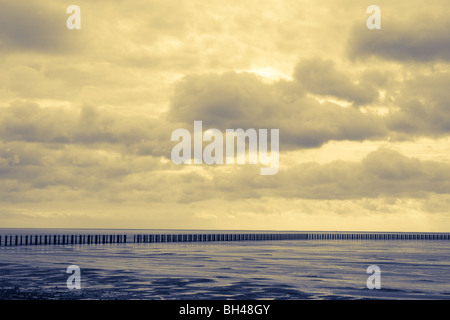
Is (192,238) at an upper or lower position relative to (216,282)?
lower

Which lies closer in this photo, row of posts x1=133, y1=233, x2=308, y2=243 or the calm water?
the calm water

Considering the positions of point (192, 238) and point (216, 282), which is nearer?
point (216, 282)

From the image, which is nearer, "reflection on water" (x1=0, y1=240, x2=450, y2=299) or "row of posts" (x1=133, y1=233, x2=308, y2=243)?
"reflection on water" (x1=0, y1=240, x2=450, y2=299)

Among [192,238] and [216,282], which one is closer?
[216,282]

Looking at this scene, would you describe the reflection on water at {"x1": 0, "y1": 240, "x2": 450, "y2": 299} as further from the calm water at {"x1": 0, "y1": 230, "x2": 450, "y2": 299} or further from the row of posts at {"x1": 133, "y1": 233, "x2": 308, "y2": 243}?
the row of posts at {"x1": 133, "y1": 233, "x2": 308, "y2": 243}

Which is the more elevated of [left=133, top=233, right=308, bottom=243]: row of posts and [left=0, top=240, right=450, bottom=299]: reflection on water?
[left=0, top=240, right=450, bottom=299]: reflection on water

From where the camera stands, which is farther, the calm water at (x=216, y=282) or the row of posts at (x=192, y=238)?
the row of posts at (x=192, y=238)

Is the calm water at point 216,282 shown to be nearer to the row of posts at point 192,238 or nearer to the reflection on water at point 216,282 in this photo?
the reflection on water at point 216,282

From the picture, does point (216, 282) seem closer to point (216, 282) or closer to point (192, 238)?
point (216, 282)

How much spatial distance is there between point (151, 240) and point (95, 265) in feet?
221

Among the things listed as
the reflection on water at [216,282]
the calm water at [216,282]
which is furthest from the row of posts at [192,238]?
the calm water at [216,282]

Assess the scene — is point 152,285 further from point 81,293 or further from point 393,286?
point 393,286

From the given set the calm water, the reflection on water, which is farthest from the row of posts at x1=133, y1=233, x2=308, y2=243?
the calm water

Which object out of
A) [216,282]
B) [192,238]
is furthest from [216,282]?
[192,238]
